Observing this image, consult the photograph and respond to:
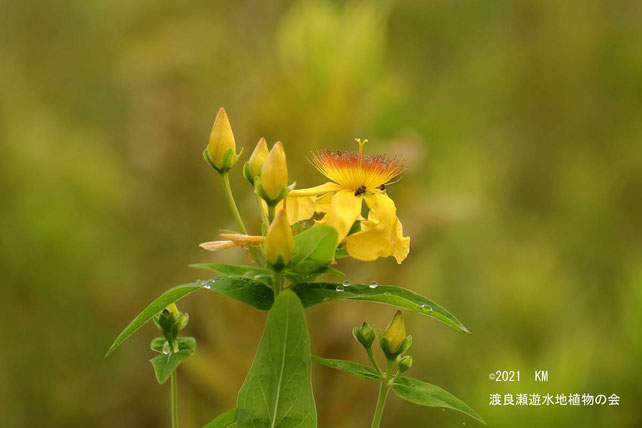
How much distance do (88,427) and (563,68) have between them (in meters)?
1.23

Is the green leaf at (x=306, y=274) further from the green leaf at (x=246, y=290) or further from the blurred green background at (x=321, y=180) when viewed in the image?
the blurred green background at (x=321, y=180)

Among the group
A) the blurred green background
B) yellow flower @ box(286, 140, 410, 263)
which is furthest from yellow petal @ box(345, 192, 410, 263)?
the blurred green background

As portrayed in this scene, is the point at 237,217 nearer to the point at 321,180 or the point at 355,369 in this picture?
the point at 355,369

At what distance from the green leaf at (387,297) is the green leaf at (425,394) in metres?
0.03

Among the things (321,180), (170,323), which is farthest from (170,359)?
(321,180)

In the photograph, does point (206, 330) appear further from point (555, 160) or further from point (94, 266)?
point (555, 160)

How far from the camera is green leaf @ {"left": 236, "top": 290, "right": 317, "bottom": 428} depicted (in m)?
0.21

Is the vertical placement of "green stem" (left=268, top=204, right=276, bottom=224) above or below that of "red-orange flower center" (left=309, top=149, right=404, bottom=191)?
below

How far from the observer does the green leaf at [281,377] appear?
212 millimetres

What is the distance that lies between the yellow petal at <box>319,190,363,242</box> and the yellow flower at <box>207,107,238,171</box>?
0.15ft

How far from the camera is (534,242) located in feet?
4.27

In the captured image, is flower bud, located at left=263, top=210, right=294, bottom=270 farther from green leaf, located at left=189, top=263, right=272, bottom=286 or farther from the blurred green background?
the blurred green background

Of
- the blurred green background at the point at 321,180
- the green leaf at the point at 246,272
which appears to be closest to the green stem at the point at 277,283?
the green leaf at the point at 246,272

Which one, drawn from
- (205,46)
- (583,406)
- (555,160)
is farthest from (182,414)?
(555,160)
